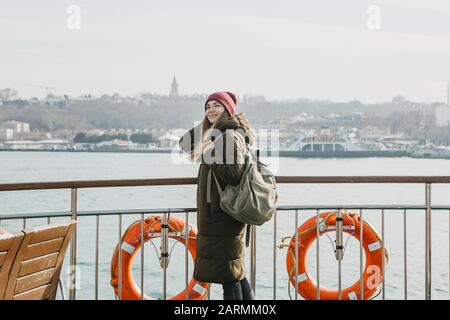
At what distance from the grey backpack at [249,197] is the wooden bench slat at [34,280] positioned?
0.96 meters

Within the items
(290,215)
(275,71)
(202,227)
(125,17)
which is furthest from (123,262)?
(125,17)

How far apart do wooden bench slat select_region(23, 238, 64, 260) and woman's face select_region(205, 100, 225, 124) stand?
1113 mm

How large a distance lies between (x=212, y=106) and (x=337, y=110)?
24.6m

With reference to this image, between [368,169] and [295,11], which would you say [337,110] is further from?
[295,11]

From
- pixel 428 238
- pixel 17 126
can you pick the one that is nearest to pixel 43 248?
pixel 428 238

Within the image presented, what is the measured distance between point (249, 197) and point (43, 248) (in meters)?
1.09

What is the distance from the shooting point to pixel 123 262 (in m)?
4.32

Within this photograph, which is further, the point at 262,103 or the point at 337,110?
the point at 337,110

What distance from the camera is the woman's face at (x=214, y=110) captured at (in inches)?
132

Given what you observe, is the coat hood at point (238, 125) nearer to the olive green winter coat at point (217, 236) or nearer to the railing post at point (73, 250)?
the olive green winter coat at point (217, 236)

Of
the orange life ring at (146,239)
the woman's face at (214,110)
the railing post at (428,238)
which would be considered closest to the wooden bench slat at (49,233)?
the woman's face at (214,110)

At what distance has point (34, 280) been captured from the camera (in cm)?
264


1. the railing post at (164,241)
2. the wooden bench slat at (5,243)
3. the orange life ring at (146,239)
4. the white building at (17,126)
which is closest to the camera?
the wooden bench slat at (5,243)

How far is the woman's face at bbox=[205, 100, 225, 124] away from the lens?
3365 millimetres
